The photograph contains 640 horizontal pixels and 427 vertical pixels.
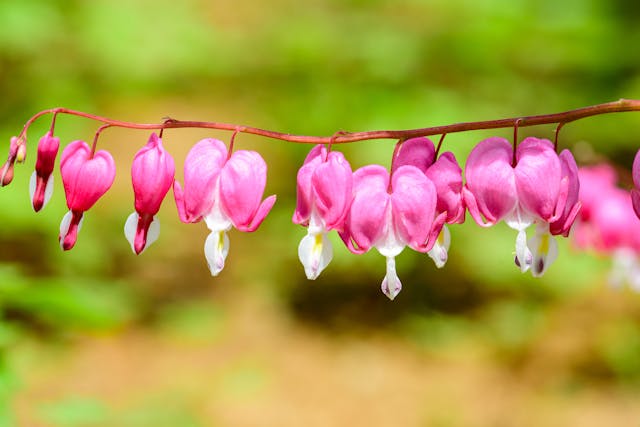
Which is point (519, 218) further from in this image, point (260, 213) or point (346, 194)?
point (260, 213)

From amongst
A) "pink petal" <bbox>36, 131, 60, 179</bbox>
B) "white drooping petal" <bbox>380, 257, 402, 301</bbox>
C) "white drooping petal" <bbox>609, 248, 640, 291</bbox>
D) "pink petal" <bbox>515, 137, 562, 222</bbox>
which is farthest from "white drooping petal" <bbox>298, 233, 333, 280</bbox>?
"white drooping petal" <bbox>609, 248, 640, 291</bbox>

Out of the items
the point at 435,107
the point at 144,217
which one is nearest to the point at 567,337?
the point at 435,107

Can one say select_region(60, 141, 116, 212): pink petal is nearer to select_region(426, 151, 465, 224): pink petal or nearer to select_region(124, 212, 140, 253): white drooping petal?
select_region(124, 212, 140, 253): white drooping petal

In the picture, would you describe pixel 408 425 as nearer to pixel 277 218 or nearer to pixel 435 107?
pixel 277 218

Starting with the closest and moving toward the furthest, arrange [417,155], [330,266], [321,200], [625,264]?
[321,200] < [417,155] < [625,264] < [330,266]

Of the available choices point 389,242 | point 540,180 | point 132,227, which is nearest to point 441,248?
point 389,242

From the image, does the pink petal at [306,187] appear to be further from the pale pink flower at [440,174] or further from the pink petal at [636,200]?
the pink petal at [636,200]
